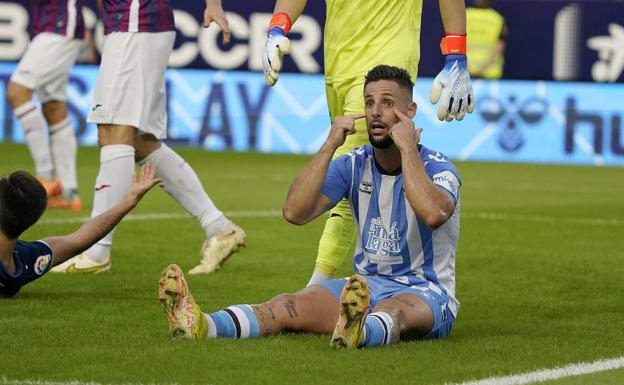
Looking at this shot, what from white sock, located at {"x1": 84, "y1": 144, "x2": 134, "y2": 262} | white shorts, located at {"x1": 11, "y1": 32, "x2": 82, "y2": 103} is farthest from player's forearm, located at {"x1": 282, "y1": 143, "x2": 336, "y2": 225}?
white shorts, located at {"x1": 11, "y1": 32, "x2": 82, "y2": 103}

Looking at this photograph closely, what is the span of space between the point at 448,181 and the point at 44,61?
21.5 ft

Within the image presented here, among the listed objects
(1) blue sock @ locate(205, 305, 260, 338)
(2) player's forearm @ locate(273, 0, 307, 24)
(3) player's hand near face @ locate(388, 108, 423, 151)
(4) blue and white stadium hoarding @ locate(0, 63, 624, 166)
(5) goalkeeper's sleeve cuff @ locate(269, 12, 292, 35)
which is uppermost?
(2) player's forearm @ locate(273, 0, 307, 24)

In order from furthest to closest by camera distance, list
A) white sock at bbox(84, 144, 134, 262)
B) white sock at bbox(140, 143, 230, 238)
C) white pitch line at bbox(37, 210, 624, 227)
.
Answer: white pitch line at bbox(37, 210, 624, 227) < white sock at bbox(140, 143, 230, 238) < white sock at bbox(84, 144, 134, 262)

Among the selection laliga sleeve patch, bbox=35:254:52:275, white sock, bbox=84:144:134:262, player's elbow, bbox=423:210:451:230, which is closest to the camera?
player's elbow, bbox=423:210:451:230

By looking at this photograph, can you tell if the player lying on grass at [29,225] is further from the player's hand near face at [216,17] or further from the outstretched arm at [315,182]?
the player's hand near face at [216,17]

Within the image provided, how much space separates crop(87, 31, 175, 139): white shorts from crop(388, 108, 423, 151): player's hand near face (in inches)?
101

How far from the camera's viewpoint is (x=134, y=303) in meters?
7.00

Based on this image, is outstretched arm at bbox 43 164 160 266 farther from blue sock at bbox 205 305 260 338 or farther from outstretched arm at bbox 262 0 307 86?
blue sock at bbox 205 305 260 338

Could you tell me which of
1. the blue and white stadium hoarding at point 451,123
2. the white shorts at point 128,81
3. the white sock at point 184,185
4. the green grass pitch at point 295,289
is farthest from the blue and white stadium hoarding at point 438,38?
the white shorts at point 128,81

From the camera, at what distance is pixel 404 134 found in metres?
5.87

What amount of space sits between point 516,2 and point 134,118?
493 inches

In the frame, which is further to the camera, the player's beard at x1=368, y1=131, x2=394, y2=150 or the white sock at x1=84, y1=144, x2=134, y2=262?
the white sock at x1=84, y1=144, x2=134, y2=262

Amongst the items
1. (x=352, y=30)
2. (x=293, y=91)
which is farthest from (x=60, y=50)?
(x=293, y=91)

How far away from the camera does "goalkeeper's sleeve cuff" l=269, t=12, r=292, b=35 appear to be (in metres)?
6.89
